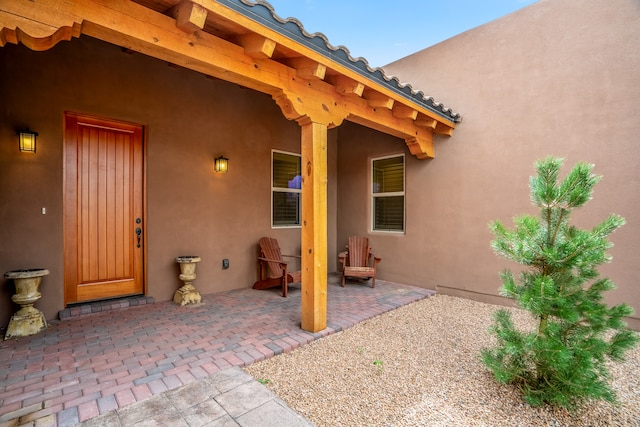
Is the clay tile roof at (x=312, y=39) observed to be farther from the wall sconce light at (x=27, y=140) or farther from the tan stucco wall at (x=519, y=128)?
the wall sconce light at (x=27, y=140)

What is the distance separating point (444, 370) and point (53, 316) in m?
4.05

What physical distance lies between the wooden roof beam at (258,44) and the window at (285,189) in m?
2.93

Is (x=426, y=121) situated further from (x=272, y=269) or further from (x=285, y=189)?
(x=272, y=269)

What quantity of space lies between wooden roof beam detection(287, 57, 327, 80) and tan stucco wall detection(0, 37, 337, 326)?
221cm

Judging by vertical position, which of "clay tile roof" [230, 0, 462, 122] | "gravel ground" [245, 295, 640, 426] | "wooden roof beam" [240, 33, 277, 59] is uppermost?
"clay tile roof" [230, 0, 462, 122]

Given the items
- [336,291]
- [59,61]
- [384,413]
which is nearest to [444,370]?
[384,413]

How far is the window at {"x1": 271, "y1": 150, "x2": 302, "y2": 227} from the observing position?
5.36 metres

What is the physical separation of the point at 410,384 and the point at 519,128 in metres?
3.71

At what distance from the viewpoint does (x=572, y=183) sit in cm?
188

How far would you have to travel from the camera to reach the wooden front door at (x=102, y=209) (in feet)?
11.4

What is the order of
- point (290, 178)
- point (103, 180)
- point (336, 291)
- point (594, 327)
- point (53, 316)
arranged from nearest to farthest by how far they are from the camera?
point (594, 327) < point (53, 316) < point (103, 180) < point (336, 291) < point (290, 178)

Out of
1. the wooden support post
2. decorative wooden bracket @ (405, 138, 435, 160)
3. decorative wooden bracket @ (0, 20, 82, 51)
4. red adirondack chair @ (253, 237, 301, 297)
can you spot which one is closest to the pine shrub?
the wooden support post

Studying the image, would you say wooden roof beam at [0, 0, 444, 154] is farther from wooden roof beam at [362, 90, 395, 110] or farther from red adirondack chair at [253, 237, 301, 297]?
red adirondack chair at [253, 237, 301, 297]

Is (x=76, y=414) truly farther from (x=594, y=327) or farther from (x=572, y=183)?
(x=572, y=183)
